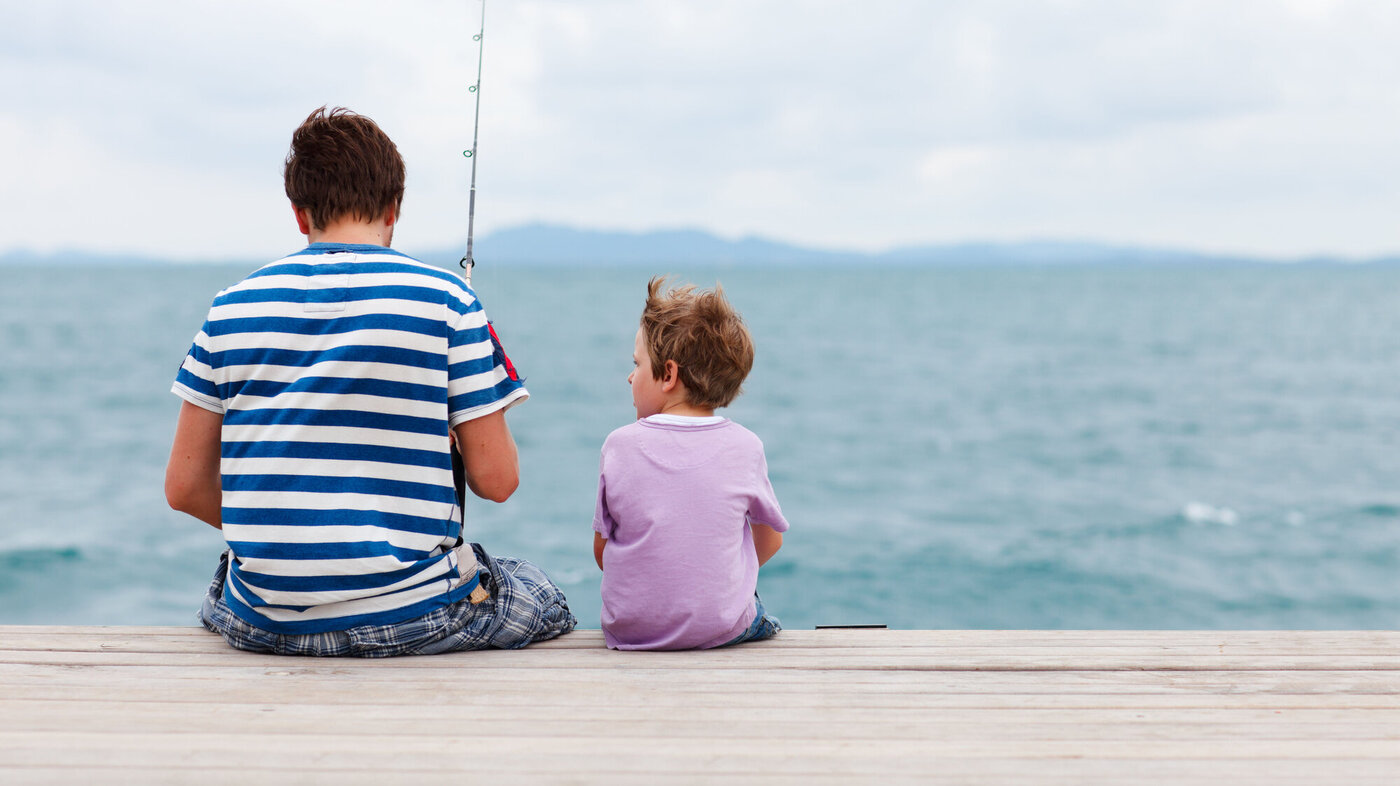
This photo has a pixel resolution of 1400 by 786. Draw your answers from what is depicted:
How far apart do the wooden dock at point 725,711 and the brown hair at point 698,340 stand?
0.60 meters

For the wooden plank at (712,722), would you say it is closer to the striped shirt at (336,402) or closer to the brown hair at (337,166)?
the striped shirt at (336,402)

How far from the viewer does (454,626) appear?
2314mm

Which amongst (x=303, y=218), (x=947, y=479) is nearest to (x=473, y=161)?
(x=303, y=218)

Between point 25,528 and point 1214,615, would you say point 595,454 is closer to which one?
point 25,528

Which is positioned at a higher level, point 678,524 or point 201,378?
point 201,378

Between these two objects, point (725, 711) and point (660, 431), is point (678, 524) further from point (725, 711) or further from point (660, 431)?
point (725, 711)

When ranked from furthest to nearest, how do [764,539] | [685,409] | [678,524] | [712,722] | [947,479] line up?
[947,479], [764,539], [685,409], [678,524], [712,722]

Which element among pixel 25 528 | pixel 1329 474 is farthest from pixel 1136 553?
pixel 25 528

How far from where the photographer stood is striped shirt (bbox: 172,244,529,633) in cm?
204

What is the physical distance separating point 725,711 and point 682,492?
0.49 meters

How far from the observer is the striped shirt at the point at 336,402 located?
2.04m

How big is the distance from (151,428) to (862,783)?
61.9ft

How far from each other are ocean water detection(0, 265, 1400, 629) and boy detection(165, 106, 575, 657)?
11.2ft

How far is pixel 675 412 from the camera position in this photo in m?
2.41
